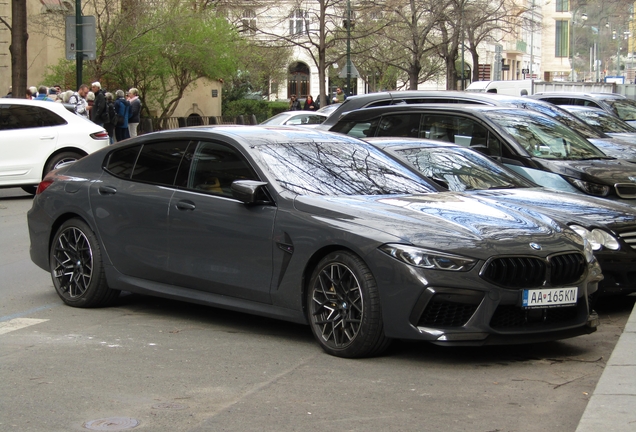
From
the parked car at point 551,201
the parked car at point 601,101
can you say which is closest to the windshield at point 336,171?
the parked car at point 551,201

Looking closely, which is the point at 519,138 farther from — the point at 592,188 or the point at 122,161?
the point at 122,161

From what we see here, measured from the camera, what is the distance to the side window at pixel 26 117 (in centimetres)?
1791

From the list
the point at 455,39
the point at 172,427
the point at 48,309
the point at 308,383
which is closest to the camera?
the point at 172,427

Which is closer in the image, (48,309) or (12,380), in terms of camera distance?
(12,380)

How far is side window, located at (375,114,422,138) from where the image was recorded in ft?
38.9

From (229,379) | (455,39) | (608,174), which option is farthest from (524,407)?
(455,39)

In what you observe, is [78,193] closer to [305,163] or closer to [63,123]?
[305,163]

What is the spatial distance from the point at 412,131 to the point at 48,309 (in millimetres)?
5094

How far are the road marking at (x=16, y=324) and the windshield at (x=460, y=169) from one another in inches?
136

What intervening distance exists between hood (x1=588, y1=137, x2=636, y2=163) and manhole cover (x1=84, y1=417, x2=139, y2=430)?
9726 mm

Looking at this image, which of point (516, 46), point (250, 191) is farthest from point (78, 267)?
point (516, 46)

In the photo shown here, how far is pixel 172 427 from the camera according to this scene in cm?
516

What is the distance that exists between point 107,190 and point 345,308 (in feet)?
8.81

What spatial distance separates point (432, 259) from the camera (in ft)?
20.4
